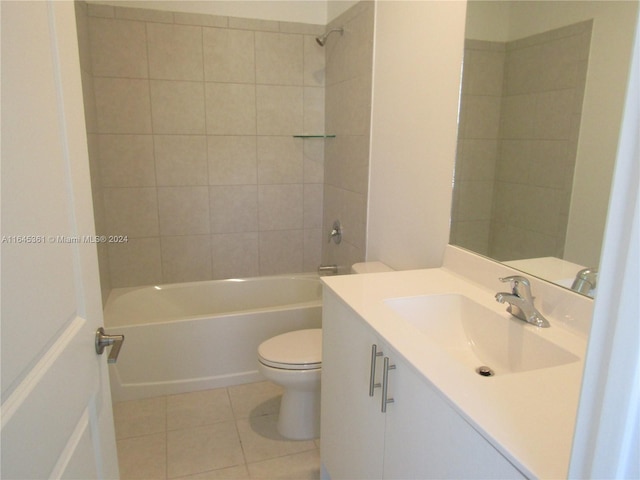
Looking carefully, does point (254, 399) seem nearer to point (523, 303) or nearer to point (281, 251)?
point (281, 251)

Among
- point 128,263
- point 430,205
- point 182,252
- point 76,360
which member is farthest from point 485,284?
point 128,263

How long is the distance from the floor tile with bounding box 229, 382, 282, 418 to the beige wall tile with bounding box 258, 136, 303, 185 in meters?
1.38

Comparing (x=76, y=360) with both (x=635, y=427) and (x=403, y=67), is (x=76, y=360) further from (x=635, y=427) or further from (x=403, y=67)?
(x=403, y=67)

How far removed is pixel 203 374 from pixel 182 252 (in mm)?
883

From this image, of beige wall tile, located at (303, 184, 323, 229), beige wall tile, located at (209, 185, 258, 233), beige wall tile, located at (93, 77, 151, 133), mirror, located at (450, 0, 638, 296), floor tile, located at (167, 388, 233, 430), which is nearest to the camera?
mirror, located at (450, 0, 638, 296)

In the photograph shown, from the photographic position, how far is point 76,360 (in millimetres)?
901

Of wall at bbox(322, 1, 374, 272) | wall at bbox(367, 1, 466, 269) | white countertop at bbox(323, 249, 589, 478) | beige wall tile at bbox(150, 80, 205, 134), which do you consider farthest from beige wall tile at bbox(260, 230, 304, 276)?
white countertop at bbox(323, 249, 589, 478)

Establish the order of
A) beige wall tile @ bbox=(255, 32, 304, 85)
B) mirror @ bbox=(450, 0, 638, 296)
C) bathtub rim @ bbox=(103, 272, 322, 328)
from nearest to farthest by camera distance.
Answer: mirror @ bbox=(450, 0, 638, 296) < bathtub rim @ bbox=(103, 272, 322, 328) < beige wall tile @ bbox=(255, 32, 304, 85)

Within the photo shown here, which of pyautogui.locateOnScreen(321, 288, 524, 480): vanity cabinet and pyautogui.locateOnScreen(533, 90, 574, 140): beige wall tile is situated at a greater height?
pyautogui.locateOnScreen(533, 90, 574, 140): beige wall tile

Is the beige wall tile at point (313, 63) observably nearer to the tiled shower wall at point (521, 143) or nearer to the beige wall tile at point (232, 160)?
the beige wall tile at point (232, 160)

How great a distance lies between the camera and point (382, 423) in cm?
119

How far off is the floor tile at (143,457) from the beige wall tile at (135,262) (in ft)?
3.75

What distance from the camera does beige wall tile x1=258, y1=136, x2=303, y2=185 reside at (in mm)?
3037

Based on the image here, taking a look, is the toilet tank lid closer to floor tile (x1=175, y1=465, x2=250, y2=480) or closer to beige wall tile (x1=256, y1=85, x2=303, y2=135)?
floor tile (x1=175, y1=465, x2=250, y2=480)
